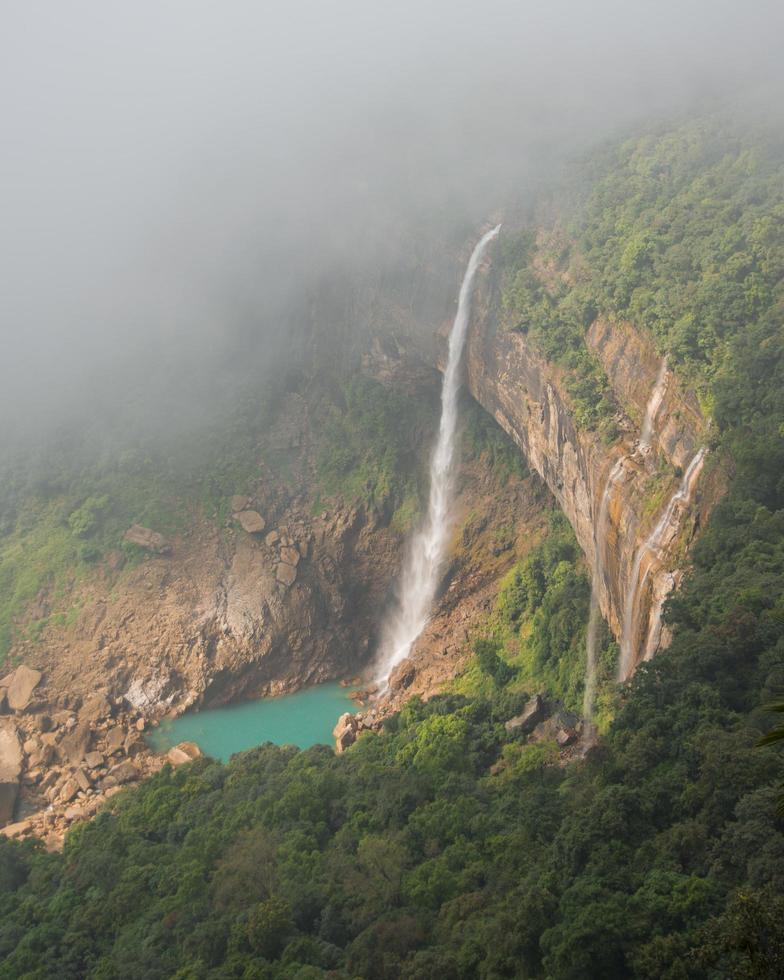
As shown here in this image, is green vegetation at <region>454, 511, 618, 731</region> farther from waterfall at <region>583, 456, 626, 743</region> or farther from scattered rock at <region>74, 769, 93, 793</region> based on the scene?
scattered rock at <region>74, 769, 93, 793</region>

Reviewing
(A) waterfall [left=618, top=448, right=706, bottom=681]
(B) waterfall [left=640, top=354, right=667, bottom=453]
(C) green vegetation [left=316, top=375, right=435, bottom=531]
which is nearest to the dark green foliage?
(C) green vegetation [left=316, top=375, right=435, bottom=531]

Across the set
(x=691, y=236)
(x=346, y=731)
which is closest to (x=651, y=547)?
(x=691, y=236)

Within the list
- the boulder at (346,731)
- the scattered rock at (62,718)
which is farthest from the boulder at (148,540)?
the boulder at (346,731)

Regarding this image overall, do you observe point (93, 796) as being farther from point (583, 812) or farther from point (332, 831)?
point (583, 812)

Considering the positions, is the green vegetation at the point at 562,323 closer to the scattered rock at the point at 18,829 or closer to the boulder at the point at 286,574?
the boulder at the point at 286,574

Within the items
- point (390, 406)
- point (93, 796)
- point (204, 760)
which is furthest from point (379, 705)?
point (390, 406)

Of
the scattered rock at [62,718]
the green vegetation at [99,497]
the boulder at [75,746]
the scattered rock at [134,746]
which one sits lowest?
the scattered rock at [134,746]
